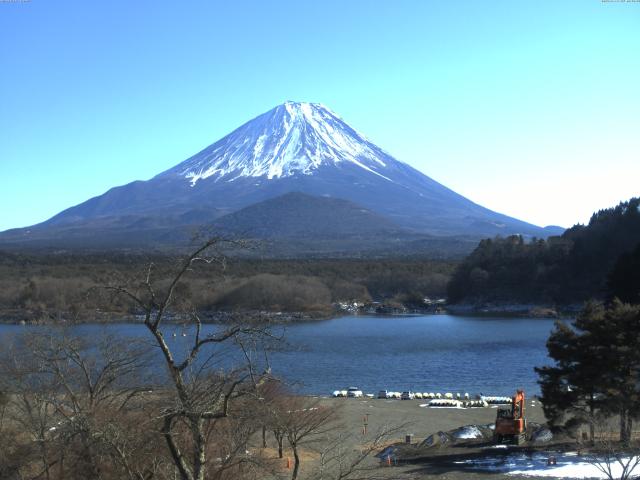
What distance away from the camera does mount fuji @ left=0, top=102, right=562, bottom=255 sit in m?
101

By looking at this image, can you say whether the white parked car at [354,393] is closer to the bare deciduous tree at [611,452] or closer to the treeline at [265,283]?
the bare deciduous tree at [611,452]

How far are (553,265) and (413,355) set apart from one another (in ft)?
85.0

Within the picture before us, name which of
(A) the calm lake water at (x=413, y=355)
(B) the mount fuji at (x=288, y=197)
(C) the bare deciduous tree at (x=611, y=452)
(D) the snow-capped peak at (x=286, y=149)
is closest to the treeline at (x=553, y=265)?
(A) the calm lake water at (x=413, y=355)

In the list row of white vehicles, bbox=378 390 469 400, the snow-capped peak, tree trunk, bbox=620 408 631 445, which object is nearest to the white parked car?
row of white vehicles, bbox=378 390 469 400

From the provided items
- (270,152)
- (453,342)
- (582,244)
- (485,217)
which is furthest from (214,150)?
(453,342)

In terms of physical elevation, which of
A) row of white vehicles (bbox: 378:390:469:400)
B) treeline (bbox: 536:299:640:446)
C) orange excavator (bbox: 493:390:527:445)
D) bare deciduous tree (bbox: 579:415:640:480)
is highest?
treeline (bbox: 536:299:640:446)

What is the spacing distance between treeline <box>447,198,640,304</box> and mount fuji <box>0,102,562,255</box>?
38803 millimetres

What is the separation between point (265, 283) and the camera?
50.3m

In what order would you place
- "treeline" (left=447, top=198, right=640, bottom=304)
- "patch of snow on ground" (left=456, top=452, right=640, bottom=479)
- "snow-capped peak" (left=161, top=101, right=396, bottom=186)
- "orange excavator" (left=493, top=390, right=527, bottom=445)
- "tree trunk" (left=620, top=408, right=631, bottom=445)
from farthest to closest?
"snow-capped peak" (left=161, top=101, right=396, bottom=186), "treeline" (left=447, top=198, right=640, bottom=304), "orange excavator" (left=493, top=390, right=527, bottom=445), "tree trunk" (left=620, top=408, right=631, bottom=445), "patch of snow on ground" (left=456, top=452, right=640, bottom=479)

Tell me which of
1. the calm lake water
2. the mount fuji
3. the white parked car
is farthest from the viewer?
the mount fuji

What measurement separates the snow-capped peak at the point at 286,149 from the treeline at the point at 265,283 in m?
65.9

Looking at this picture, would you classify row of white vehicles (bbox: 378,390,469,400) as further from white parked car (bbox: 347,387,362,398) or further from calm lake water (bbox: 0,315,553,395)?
calm lake water (bbox: 0,315,553,395)

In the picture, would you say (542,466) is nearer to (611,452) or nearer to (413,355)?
(611,452)

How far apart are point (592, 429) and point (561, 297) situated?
39.7 meters
